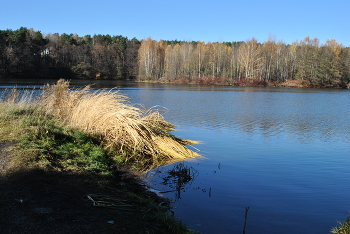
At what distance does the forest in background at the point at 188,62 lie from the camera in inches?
2813

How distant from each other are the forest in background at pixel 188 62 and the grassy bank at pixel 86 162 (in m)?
64.1

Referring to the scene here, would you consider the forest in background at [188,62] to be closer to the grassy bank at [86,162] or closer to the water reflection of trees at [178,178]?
the grassy bank at [86,162]

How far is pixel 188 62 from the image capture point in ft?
262

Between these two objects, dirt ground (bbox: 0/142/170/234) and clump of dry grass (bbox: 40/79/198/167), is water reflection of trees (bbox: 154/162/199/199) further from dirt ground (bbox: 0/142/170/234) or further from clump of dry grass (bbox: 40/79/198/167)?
dirt ground (bbox: 0/142/170/234)

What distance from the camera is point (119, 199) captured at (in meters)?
5.39

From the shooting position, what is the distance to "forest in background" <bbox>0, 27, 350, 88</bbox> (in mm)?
71438

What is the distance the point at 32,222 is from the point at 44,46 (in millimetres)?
88298

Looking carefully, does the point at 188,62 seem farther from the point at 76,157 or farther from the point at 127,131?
the point at 76,157

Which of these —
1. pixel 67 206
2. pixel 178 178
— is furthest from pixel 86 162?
pixel 67 206

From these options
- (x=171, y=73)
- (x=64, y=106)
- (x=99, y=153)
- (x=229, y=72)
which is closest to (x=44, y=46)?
(x=171, y=73)

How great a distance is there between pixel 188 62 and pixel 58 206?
76.9 meters

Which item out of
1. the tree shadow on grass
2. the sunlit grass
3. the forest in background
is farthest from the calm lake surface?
the forest in background

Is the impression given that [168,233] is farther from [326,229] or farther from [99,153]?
[99,153]

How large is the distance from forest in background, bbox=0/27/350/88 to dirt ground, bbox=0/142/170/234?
68.8m
